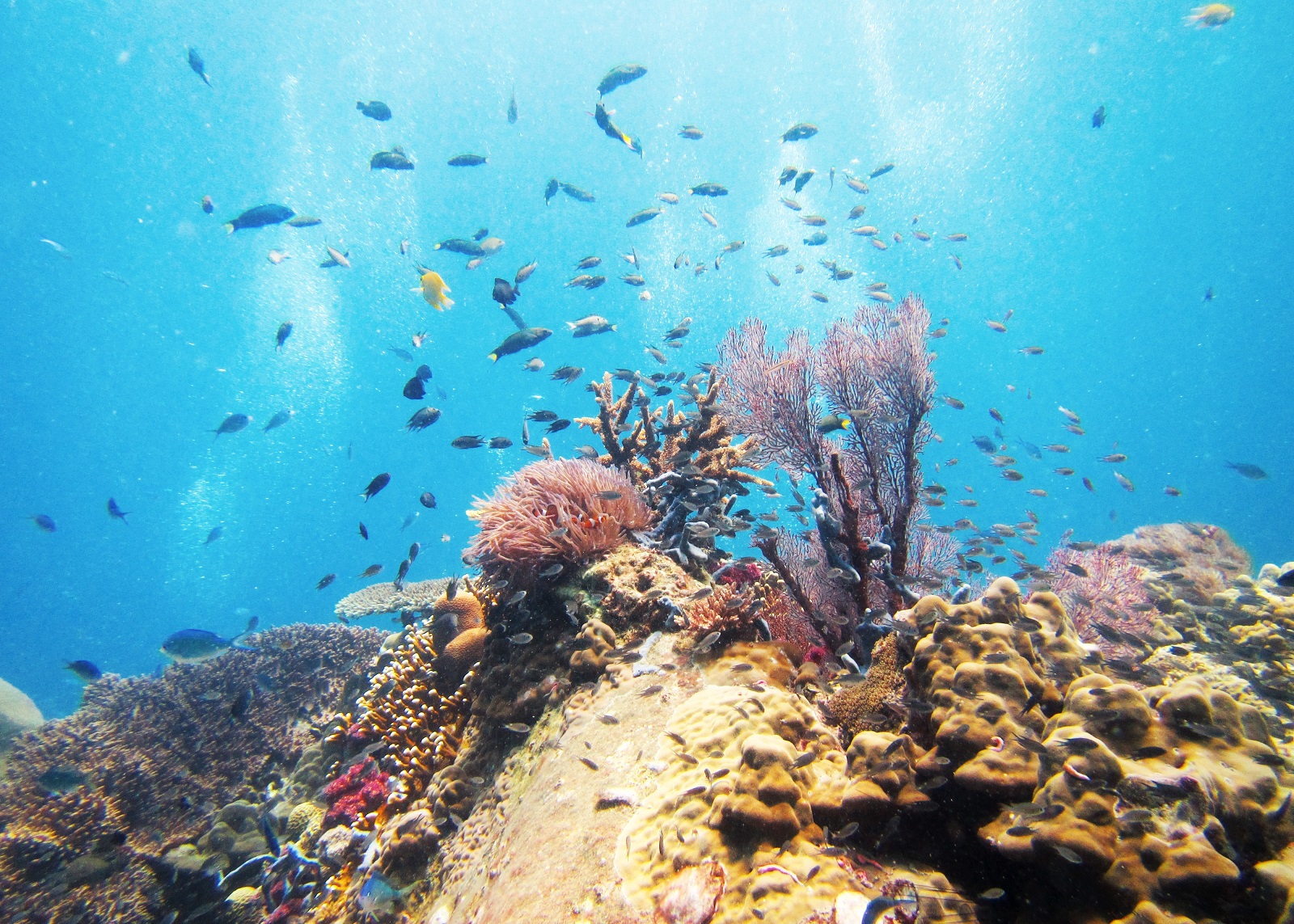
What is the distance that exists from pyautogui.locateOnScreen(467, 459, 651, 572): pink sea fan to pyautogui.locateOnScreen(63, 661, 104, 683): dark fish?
25.9 feet

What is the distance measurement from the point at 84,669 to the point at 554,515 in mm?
9234

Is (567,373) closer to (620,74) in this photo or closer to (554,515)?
(554,515)

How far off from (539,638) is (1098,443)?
13913 cm

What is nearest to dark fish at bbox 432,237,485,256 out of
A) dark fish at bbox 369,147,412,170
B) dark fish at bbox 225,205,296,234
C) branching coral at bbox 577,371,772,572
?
dark fish at bbox 369,147,412,170

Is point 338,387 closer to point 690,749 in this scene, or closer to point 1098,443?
point 690,749

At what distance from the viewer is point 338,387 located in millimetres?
79375

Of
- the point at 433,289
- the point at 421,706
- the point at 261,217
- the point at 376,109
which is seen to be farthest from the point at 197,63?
the point at 421,706

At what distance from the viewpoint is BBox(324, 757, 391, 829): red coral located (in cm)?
496

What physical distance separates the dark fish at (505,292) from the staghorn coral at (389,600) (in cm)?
526

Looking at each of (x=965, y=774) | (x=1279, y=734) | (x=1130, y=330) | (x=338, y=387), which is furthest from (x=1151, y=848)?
(x=1130, y=330)

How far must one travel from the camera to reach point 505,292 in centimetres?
689

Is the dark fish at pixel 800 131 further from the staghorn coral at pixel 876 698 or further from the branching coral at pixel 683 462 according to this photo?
the staghorn coral at pixel 876 698

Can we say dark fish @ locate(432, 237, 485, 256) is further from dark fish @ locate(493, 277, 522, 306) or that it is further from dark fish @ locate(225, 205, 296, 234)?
dark fish @ locate(225, 205, 296, 234)

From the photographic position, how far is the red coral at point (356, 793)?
195 inches
